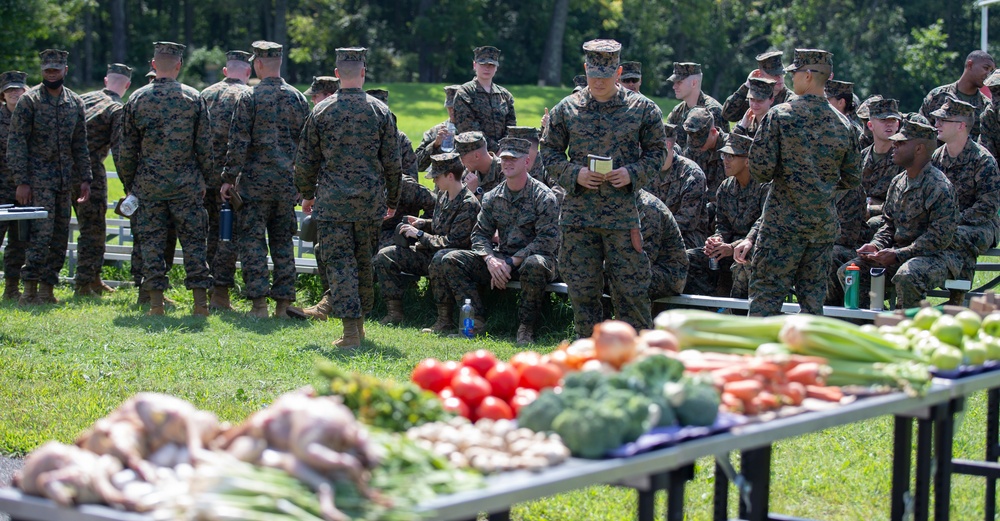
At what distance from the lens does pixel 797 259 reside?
8711mm

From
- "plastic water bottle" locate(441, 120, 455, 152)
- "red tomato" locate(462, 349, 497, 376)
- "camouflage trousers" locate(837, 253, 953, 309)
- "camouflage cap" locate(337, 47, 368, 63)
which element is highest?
"camouflage cap" locate(337, 47, 368, 63)

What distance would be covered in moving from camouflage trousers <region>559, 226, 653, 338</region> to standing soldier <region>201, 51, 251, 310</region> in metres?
4.03

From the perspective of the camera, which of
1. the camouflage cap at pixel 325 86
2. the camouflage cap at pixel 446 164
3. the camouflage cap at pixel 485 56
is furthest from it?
the camouflage cap at pixel 485 56

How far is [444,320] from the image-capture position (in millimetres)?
11000

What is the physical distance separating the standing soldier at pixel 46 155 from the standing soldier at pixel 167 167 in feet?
3.63

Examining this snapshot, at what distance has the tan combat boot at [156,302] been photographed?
1141cm

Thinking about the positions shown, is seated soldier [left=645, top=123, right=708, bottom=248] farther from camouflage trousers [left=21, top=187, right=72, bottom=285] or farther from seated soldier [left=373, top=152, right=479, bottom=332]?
camouflage trousers [left=21, top=187, right=72, bottom=285]

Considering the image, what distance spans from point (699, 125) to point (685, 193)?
112cm

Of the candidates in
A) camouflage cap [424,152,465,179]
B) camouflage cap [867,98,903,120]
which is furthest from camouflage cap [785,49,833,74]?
camouflage cap [424,152,465,179]

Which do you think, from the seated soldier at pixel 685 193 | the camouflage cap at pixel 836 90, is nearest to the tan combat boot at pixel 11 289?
the seated soldier at pixel 685 193

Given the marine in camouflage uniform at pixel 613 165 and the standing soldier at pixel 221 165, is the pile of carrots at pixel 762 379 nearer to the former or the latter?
the marine in camouflage uniform at pixel 613 165

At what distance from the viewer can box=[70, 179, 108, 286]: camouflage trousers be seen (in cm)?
1261

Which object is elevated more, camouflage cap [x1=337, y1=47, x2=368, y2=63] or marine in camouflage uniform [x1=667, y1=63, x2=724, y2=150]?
camouflage cap [x1=337, y1=47, x2=368, y2=63]

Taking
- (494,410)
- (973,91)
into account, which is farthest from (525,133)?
(494,410)
